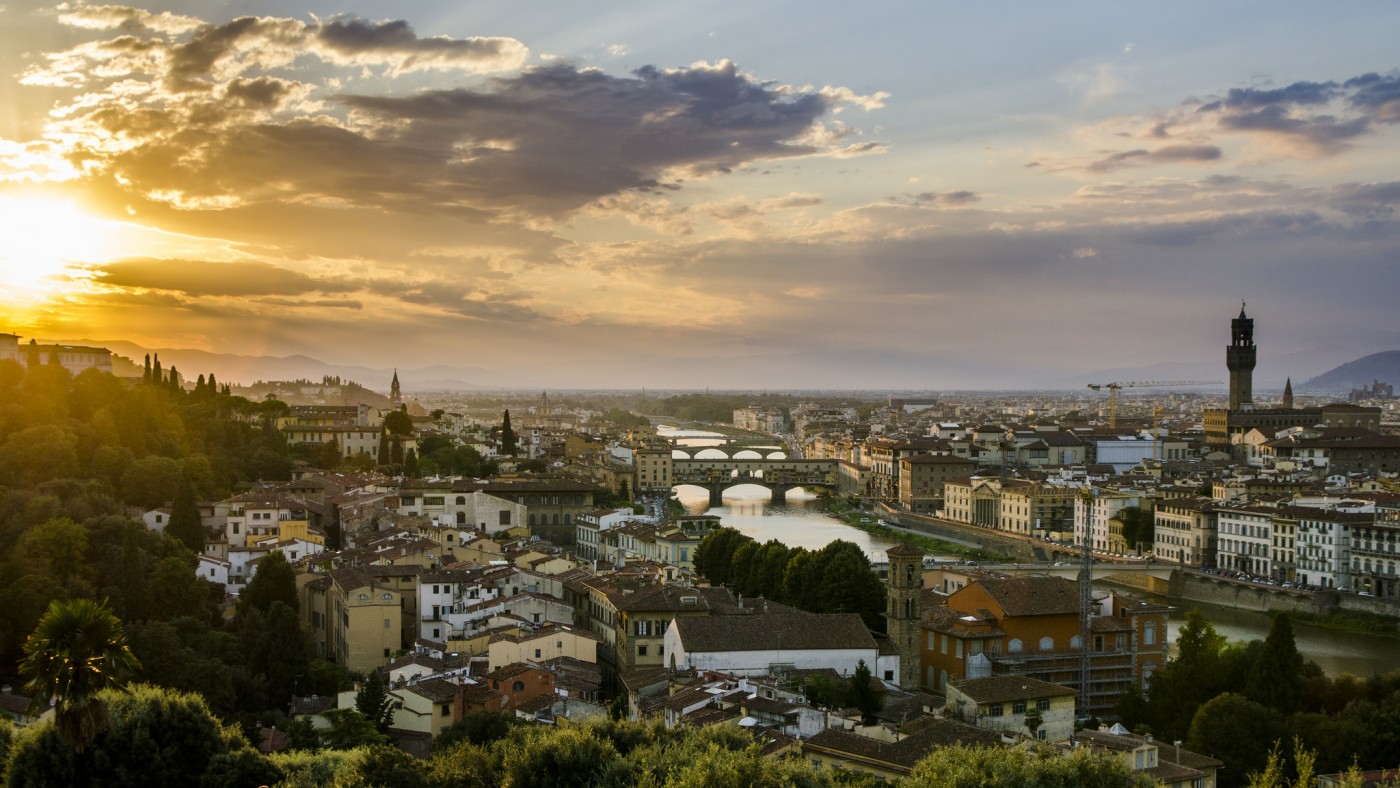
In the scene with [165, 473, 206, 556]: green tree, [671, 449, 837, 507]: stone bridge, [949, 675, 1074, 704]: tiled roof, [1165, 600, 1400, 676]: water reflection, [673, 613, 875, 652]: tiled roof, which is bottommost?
[1165, 600, 1400, 676]: water reflection

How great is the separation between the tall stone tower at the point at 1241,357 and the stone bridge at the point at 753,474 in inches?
599

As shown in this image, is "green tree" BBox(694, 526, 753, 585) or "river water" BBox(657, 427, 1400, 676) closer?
"river water" BBox(657, 427, 1400, 676)

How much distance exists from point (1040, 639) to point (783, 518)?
20548mm

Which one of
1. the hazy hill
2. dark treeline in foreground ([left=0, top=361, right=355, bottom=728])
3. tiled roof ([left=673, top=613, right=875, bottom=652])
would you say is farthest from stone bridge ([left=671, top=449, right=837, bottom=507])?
the hazy hill

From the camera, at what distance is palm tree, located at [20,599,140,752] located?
18.3ft

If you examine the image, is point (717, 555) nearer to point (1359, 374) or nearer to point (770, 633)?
point (770, 633)

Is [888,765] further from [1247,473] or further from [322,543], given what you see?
[1247,473]

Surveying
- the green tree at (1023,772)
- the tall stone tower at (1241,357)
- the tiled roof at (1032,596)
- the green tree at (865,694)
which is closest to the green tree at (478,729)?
the green tree at (865,694)

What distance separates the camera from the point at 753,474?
42375 millimetres

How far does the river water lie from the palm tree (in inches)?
520

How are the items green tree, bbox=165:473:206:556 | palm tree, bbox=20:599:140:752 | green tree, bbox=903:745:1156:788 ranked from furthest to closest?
green tree, bbox=165:473:206:556 < green tree, bbox=903:745:1156:788 < palm tree, bbox=20:599:140:752

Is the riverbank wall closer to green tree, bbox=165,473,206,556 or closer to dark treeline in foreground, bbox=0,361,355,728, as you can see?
dark treeline in foreground, bbox=0,361,355,728

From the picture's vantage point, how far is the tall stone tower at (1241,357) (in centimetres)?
4738

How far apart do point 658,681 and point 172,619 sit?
16.5 ft
